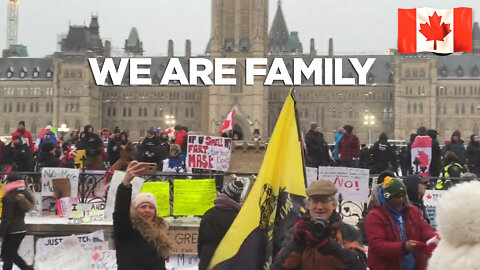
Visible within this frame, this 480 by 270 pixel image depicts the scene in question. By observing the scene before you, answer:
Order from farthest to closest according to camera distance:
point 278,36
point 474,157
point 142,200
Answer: point 278,36
point 474,157
point 142,200

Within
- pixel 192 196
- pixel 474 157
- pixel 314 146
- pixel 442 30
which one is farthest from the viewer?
pixel 442 30

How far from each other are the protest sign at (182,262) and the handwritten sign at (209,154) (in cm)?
295

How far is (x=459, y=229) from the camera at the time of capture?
3.35m

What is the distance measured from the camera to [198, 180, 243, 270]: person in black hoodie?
5660mm

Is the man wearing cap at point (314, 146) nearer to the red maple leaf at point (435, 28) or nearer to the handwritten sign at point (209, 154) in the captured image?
the handwritten sign at point (209, 154)

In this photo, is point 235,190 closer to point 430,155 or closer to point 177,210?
point 177,210

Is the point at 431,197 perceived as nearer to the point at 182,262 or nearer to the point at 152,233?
the point at 182,262

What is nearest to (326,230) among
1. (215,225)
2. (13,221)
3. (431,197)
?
(215,225)

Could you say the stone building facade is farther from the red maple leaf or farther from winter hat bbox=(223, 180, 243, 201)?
winter hat bbox=(223, 180, 243, 201)

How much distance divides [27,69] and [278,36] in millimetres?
41105

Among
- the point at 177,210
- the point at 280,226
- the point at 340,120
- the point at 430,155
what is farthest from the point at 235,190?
the point at 340,120

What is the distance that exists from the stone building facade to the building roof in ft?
0.44

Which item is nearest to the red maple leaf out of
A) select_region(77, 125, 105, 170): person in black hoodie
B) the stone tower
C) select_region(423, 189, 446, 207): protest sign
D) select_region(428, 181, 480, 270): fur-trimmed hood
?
select_region(77, 125, 105, 170): person in black hoodie

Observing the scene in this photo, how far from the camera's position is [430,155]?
13633mm
